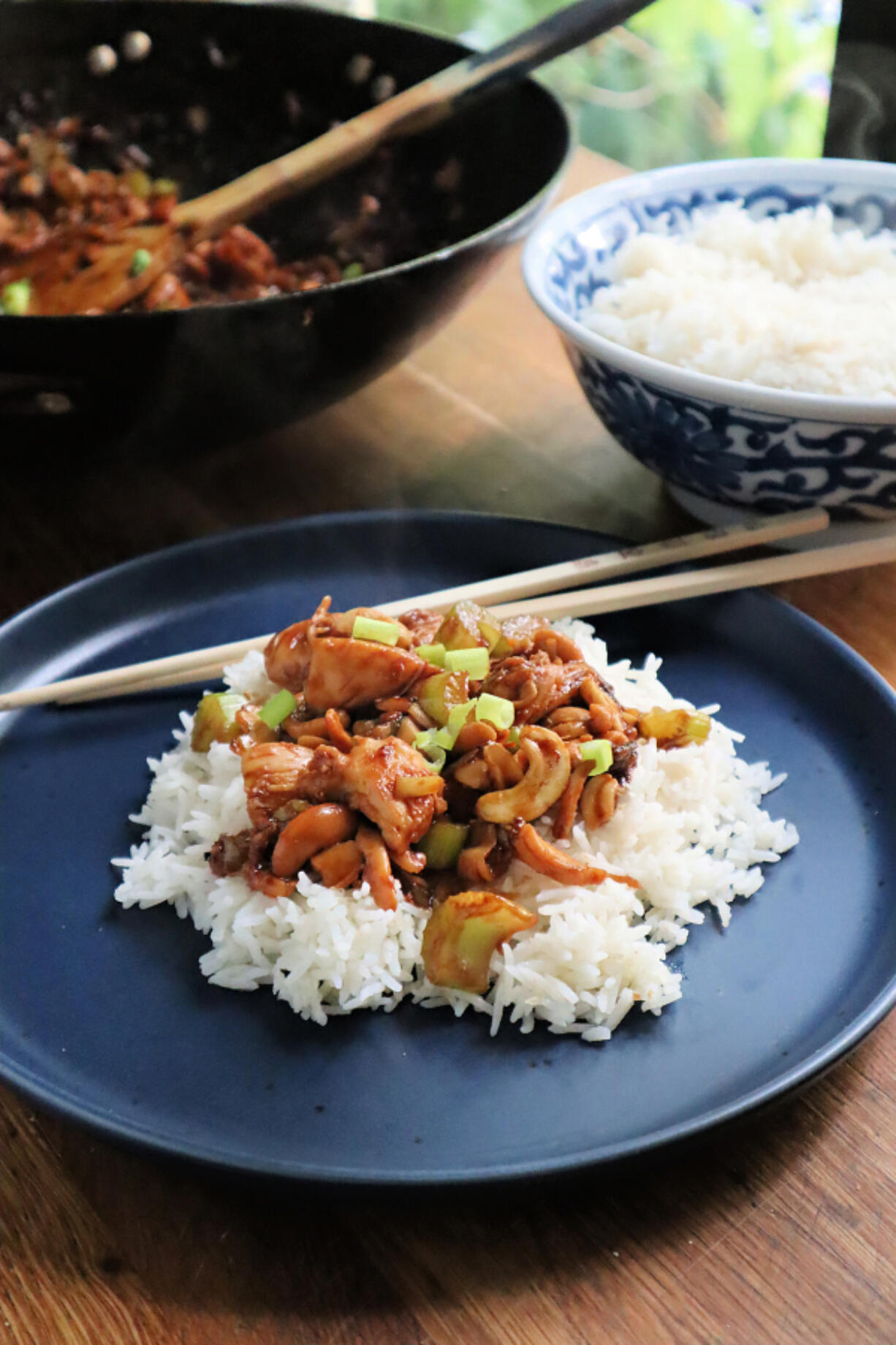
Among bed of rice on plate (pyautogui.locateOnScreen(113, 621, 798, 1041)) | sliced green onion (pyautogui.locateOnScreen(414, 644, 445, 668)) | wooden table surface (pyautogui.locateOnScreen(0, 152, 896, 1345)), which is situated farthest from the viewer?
sliced green onion (pyautogui.locateOnScreen(414, 644, 445, 668))

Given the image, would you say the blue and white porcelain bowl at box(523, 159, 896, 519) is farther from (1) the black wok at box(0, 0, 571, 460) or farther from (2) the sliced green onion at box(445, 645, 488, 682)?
(2) the sliced green onion at box(445, 645, 488, 682)

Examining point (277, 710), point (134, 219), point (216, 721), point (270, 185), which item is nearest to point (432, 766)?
point (277, 710)

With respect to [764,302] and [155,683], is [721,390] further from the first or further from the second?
[155,683]

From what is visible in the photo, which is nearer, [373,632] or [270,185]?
[373,632]

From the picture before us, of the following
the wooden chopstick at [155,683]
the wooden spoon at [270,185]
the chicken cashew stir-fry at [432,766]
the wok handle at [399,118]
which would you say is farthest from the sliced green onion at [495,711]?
the wok handle at [399,118]

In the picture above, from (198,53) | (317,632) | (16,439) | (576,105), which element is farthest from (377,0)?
(317,632)

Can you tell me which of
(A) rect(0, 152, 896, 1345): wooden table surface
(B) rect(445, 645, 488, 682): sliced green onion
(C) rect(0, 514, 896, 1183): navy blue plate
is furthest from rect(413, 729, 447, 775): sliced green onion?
(A) rect(0, 152, 896, 1345): wooden table surface
